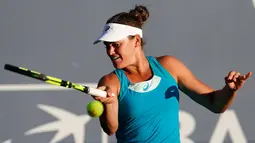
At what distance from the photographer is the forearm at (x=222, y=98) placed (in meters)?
3.55

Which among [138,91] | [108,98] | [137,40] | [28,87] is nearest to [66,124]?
[28,87]

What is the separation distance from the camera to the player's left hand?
11.2 ft

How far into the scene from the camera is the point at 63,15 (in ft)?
17.4

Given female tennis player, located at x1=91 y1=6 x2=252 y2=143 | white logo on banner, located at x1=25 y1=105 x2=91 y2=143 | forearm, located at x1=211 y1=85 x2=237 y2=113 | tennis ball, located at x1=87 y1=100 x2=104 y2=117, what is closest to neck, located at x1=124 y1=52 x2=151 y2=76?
female tennis player, located at x1=91 y1=6 x2=252 y2=143

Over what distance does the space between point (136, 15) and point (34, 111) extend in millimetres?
1911

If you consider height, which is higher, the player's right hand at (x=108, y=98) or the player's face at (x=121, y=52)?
the player's face at (x=121, y=52)

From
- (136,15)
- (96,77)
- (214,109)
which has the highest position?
(136,15)

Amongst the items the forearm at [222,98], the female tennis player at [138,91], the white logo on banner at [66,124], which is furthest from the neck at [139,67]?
the white logo on banner at [66,124]

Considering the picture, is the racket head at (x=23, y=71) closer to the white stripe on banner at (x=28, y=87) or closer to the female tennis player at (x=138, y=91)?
the female tennis player at (x=138, y=91)

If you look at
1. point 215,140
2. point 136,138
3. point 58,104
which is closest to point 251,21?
point 215,140

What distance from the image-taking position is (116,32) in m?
3.49

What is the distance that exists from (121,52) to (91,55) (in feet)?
6.17

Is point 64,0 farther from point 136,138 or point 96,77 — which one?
point 136,138

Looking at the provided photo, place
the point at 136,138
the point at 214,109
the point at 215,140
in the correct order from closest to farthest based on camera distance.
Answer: the point at 136,138, the point at 214,109, the point at 215,140
